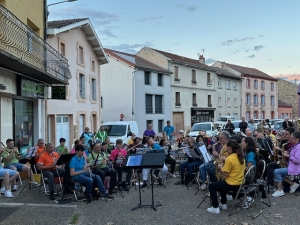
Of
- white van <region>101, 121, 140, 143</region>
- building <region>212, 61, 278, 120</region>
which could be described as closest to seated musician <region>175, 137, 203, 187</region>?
white van <region>101, 121, 140, 143</region>

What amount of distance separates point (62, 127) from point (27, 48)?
23.7ft

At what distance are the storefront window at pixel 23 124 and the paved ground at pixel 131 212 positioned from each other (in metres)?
5.69

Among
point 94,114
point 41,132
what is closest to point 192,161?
point 41,132

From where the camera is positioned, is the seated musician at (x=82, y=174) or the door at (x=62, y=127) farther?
the door at (x=62, y=127)

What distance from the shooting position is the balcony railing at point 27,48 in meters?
11.2

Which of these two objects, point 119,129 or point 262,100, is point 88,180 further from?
point 262,100

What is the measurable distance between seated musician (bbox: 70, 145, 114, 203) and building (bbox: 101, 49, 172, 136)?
25150 millimetres

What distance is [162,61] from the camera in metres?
39.2

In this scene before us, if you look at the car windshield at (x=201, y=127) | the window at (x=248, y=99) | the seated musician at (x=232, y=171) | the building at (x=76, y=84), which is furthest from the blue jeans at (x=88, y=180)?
the window at (x=248, y=99)

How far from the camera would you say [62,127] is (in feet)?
65.7

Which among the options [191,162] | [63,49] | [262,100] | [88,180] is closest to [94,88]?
[63,49]

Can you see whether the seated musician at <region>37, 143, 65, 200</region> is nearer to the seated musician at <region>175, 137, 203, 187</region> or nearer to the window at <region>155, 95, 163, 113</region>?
the seated musician at <region>175, 137, 203, 187</region>

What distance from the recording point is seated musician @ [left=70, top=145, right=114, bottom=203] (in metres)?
8.37

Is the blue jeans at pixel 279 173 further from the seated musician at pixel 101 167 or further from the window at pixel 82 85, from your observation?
the window at pixel 82 85
